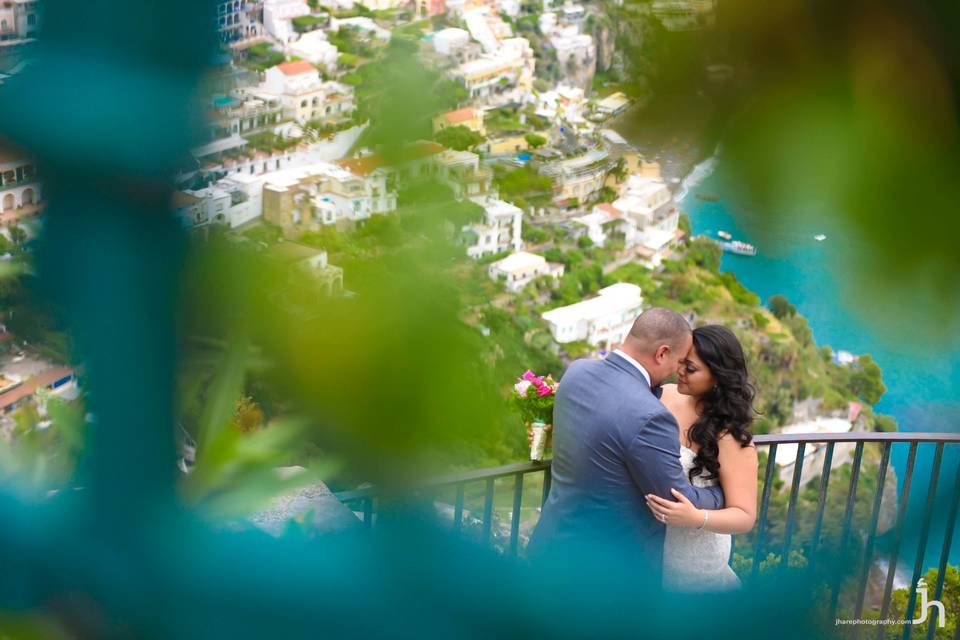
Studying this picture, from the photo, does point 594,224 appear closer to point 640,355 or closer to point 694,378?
point 640,355

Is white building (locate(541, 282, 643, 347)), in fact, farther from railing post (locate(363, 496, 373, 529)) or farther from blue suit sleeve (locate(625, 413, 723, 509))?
blue suit sleeve (locate(625, 413, 723, 509))

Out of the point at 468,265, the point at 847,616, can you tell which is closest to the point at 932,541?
the point at 847,616

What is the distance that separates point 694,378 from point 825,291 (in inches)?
49.0

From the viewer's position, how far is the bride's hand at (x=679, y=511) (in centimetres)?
103

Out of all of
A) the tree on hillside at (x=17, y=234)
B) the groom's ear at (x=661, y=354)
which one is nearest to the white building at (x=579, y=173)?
the tree on hillside at (x=17, y=234)

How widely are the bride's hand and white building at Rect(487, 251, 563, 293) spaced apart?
77 centimetres

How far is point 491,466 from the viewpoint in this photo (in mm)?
201

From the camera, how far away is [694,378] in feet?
4.70

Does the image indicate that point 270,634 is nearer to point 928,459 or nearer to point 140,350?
point 140,350

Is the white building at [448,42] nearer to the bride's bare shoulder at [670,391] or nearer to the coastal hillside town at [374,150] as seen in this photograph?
the coastal hillside town at [374,150]

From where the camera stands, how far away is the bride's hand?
103cm

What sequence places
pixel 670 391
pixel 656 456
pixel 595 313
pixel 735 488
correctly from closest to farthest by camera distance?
1. pixel 595 313
2. pixel 656 456
3. pixel 735 488
4. pixel 670 391

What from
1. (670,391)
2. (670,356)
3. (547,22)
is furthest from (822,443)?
(547,22)

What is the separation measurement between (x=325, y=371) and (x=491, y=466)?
4 cm
